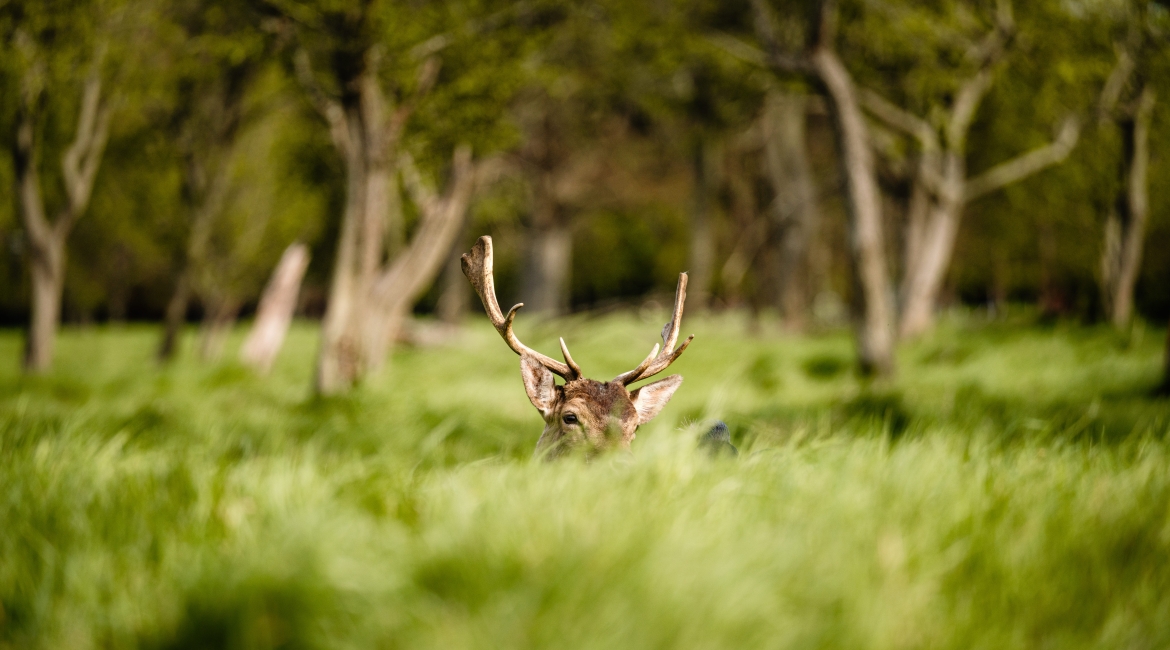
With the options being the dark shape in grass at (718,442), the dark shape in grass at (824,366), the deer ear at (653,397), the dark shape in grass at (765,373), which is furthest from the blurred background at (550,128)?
the dark shape in grass at (718,442)

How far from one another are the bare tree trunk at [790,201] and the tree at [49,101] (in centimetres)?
1103

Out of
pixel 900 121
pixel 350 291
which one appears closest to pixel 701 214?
pixel 900 121

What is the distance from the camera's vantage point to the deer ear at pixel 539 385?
3.23 metres

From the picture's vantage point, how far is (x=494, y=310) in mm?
3553

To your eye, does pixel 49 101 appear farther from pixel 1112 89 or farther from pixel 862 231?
pixel 1112 89

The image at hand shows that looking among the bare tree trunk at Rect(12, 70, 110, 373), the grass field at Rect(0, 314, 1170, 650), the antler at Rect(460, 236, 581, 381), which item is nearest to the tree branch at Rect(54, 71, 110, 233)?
the bare tree trunk at Rect(12, 70, 110, 373)

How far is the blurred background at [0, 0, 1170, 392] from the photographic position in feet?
23.7

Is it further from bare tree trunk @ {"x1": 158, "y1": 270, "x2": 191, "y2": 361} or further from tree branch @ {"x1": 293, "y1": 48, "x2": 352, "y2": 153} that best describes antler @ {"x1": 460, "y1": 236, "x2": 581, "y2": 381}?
bare tree trunk @ {"x1": 158, "y1": 270, "x2": 191, "y2": 361}

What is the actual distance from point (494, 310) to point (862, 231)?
16.5 ft

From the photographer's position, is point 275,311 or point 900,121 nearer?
point 900,121

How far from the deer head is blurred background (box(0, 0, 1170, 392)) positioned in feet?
9.10

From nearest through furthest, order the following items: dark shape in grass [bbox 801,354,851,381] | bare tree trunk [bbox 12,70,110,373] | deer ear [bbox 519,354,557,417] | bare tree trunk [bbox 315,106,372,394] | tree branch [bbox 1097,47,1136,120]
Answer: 1. deer ear [bbox 519,354,557,417]
2. bare tree trunk [bbox 315,106,372,394]
3. dark shape in grass [bbox 801,354,851,381]
4. bare tree trunk [bbox 12,70,110,373]
5. tree branch [bbox 1097,47,1136,120]

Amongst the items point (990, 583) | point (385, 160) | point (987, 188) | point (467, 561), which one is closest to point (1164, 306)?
point (987, 188)

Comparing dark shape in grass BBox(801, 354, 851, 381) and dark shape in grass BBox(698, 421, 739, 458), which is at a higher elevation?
dark shape in grass BBox(698, 421, 739, 458)
